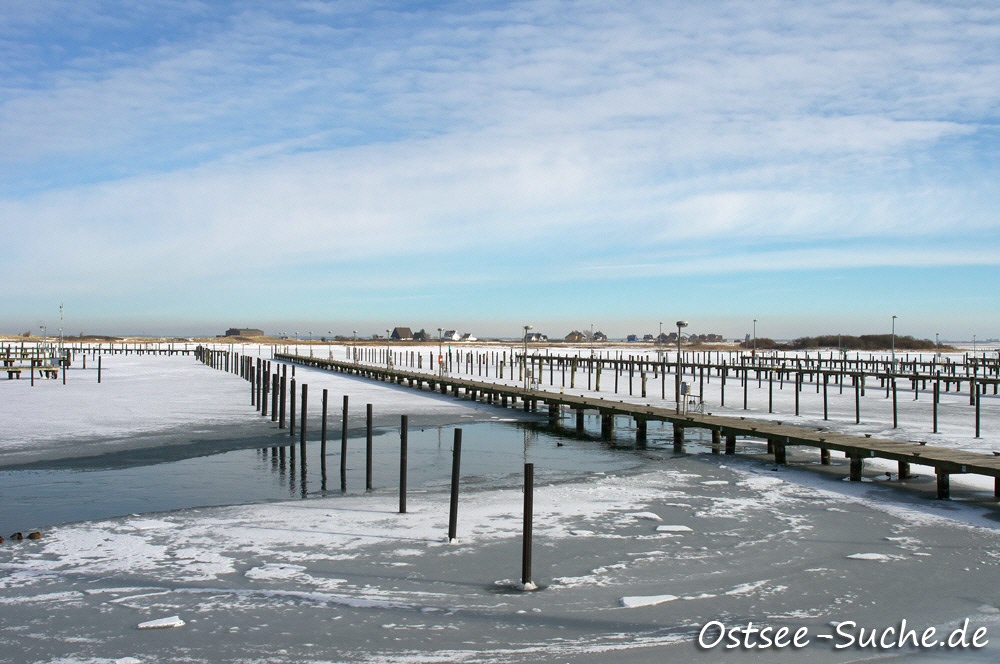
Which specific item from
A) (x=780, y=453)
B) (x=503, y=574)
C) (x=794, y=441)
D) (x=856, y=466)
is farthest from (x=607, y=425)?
(x=503, y=574)

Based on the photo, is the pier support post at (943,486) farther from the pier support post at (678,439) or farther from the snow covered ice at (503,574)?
the pier support post at (678,439)

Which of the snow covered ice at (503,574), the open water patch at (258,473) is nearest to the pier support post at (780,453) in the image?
the snow covered ice at (503,574)

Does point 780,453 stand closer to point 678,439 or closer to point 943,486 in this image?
point 678,439

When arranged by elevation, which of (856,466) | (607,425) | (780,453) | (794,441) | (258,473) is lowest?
(258,473)

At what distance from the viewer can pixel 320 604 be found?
26.8 ft

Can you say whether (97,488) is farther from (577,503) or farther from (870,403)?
(870,403)

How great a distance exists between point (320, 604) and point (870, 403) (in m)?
32.6

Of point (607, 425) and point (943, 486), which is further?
point (607, 425)

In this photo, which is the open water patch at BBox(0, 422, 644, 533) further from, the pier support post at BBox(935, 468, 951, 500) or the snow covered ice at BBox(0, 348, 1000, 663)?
the pier support post at BBox(935, 468, 951, 500)

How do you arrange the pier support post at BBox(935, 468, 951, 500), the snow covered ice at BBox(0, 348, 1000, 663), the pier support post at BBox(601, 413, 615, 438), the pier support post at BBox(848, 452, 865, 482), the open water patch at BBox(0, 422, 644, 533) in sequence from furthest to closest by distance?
the pier support post at BBox(601, 413, 615, 438) < the pier support post at BBox(848, 452, 865, 482) < the pier support post at BBox(935, 468, 951, 500) < the open water patch at BBox(0, 422, 644, 533) < the snow covered ice at BBox(0, 348, 1000, 663)

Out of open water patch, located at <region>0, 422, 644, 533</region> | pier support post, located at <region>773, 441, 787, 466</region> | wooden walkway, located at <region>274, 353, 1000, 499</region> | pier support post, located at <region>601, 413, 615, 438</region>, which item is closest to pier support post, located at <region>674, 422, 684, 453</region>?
wooden walkway, located at <region>274, 353, 1000, 499</region>

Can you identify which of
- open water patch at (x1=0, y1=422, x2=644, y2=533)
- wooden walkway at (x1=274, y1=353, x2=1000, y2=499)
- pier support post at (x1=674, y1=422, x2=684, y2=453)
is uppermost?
wooden walkway at (x1=274, y1=353, x2=1000, y2=499)

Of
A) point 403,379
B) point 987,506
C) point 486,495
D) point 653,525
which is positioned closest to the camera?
point 653,525

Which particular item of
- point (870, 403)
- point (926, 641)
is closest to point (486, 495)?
point (926, 641)
